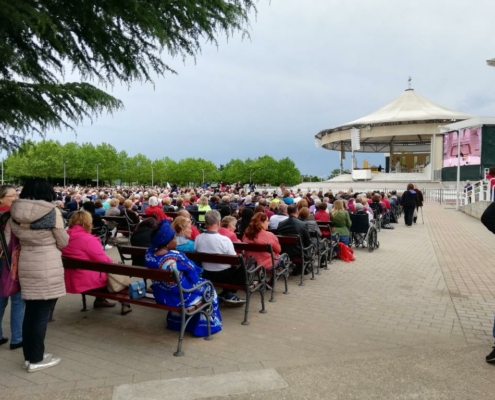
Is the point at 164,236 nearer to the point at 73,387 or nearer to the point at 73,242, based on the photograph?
the point at 73,242

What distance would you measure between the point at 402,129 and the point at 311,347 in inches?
2155

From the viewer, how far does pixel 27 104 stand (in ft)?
11.2

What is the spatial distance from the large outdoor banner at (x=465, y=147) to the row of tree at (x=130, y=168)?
44.1m

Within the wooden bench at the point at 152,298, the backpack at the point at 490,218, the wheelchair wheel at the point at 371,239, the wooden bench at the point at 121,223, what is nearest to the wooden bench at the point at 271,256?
the wooden bench at the point at 152,298

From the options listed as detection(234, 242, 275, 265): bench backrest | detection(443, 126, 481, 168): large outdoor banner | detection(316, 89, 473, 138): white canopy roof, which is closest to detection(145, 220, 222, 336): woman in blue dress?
detection(234, 242, 275, 265): bench backrest

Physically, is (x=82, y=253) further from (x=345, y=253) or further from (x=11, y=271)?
(x=345, y=253)

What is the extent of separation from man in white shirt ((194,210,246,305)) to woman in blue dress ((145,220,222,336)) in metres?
0.68

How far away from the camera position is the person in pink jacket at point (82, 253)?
4.93 m

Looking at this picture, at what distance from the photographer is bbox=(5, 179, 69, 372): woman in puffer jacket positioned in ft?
11.8

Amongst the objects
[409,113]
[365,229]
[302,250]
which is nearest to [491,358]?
[302,250]

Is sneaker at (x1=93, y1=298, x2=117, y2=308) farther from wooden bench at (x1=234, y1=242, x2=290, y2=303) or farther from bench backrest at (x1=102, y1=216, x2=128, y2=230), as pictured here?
bench backrest at (x1=102, y1=216, x2=128, y2=230)

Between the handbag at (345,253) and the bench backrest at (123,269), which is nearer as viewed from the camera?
the bench backrest at (123,269)

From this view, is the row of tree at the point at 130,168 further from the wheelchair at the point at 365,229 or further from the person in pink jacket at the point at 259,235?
the person in pink jacket at the point at 259,235

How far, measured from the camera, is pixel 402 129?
178 ft
